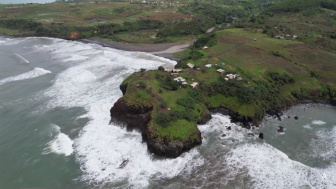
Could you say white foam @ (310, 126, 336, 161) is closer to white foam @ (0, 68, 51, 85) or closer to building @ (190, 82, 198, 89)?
building @ (190, 82, 198, 89)

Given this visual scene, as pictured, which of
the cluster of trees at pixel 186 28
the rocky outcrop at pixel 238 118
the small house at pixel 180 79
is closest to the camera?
the rocky outcrop at pixel 238 118

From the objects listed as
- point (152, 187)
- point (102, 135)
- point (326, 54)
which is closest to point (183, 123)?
point (152, 187)

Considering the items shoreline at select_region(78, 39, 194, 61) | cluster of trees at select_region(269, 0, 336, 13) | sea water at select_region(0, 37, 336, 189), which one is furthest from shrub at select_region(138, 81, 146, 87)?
cluster of trees at select_region(269, 0, 336, 13)

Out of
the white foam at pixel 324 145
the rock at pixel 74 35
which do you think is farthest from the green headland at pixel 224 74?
the white foam at pixel 324 145

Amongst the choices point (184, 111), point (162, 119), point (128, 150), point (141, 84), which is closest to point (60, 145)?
point (128, 150)

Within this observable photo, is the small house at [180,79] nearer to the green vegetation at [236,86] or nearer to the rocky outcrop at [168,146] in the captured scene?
the green vegetation at [236,86]
